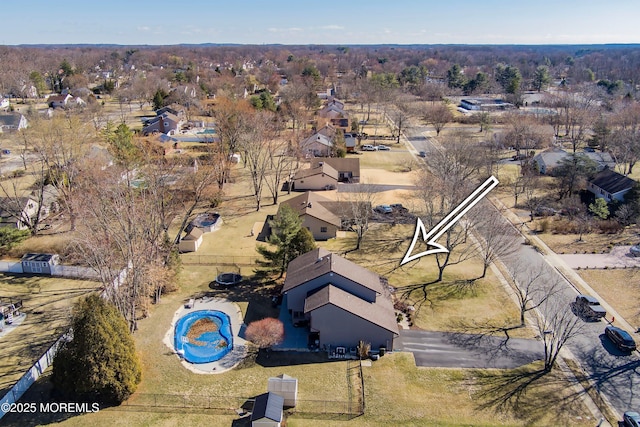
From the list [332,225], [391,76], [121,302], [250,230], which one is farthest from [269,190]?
[391,76]

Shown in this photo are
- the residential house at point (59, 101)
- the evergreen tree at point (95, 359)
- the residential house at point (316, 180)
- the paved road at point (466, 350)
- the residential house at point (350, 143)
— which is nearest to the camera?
the evergreen tree at point (95, 359)

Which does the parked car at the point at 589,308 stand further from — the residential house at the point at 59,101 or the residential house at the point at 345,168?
the residential house at the point at 59,101

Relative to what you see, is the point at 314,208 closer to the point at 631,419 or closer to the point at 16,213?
the point at 16,213

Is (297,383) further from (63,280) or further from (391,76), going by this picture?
(391,76)

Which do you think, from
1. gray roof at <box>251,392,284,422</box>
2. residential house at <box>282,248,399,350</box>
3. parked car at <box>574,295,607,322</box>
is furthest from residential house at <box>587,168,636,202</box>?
gray roof at <box>251,392,284,422</box>

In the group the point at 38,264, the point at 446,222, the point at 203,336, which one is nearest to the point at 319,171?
the point at 446,222

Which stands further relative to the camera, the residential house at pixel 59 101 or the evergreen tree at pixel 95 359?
the residential house at pixel 59 101

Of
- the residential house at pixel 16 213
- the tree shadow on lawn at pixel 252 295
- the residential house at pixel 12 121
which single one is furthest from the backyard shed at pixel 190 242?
the residential house at pixel 12 121
